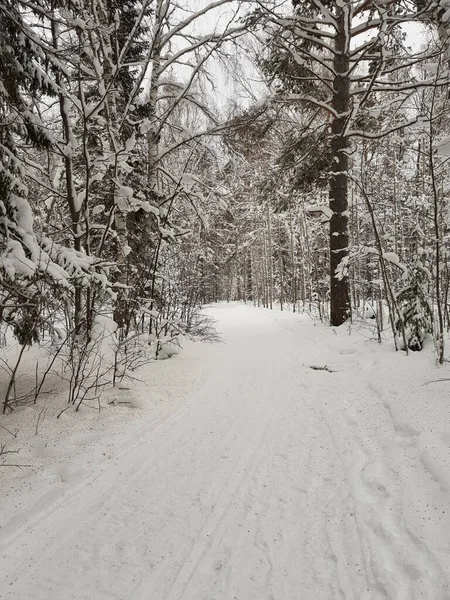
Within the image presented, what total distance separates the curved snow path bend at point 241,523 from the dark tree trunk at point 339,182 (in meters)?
5.33

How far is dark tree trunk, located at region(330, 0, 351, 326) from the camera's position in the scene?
28.6 ft

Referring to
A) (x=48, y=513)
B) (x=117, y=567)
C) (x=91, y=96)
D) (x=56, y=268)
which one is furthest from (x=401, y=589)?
(x=91, y=96)

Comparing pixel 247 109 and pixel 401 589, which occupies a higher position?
pixel 247 109

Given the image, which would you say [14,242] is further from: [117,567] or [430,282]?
[430,282]

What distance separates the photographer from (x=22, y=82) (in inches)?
144

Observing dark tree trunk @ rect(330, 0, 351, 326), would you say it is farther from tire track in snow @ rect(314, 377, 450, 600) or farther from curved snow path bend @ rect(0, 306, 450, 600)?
tire track in snow @ rect(314, 377, 450, 600)

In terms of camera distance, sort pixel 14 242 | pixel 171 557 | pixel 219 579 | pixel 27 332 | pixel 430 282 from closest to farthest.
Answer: pixel 219 579
pixel 171 557
pixel 14 242
pixel 27 332
pixel 430 282

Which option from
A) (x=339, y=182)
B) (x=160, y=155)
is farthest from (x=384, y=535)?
(x=339, y=182)

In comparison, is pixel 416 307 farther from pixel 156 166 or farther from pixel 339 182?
pixel 156 166

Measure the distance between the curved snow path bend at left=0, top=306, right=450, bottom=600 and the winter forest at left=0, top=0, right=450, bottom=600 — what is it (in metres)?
0.11

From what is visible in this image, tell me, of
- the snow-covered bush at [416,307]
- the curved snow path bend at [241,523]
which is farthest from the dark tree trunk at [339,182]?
the curved snow path bend at [241,523]

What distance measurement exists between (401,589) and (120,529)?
63.6 inches

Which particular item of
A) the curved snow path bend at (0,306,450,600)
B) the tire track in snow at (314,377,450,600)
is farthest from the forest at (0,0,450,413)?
the tire track in snow at (314,377,450,600)

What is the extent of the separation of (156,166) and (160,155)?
12.1 inches
